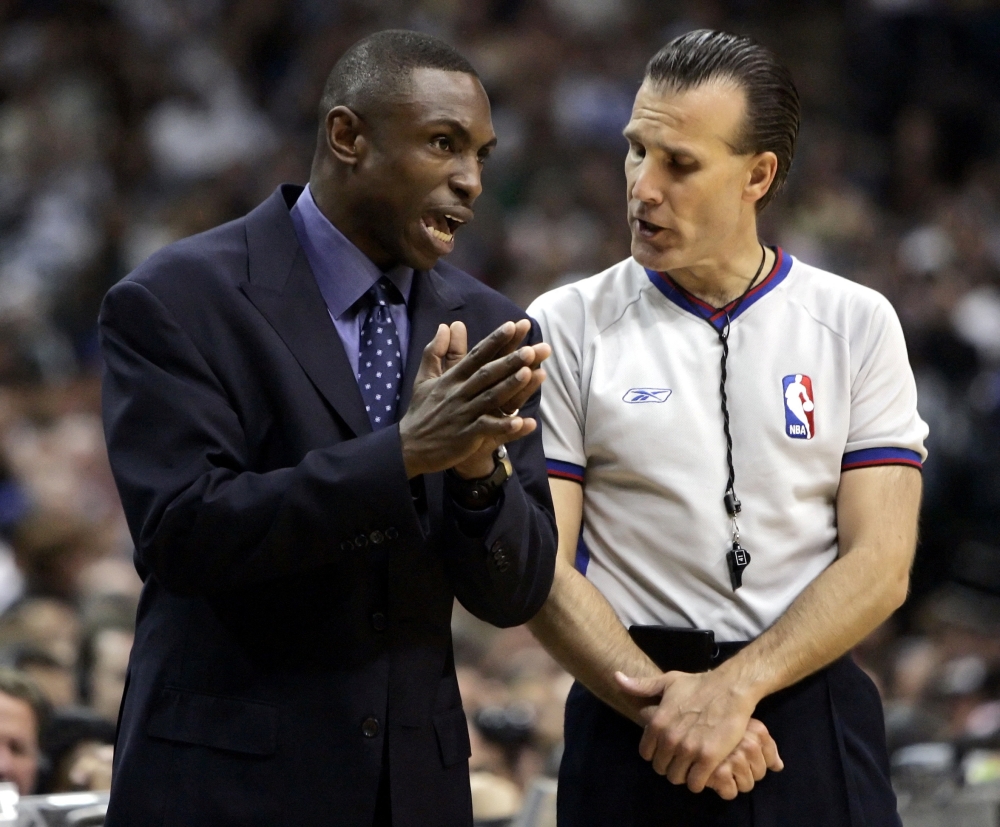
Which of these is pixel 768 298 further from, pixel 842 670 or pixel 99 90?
pixel 99 90

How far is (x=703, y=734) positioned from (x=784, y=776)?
0.24 meters

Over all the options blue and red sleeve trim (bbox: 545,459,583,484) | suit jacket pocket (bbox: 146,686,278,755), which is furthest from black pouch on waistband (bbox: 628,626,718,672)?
suit jacket pocket (bbox: 146,686,278,755)

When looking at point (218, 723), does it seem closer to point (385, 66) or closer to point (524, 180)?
point (385, 66)

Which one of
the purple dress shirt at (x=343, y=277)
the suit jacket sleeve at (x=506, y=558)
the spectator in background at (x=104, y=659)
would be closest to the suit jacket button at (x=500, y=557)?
the suit jacket sleeve at (x=506, y=558)

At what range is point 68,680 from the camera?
5.09m

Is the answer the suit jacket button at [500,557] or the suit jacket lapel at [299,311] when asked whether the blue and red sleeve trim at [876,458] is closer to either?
the suit jacket button at [500,557]

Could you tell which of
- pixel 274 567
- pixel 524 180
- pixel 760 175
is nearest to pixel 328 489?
pixel 274 567

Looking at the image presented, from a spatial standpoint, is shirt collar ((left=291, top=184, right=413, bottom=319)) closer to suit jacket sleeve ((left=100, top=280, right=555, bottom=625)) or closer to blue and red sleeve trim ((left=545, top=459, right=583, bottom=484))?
suit jacket sleeve ((left=100, top=280, right=555, bottom=625))

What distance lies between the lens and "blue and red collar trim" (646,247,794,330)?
9.71 ft

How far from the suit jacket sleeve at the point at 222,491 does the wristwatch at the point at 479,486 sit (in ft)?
0.09

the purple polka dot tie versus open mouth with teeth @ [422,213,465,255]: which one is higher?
open mouth with teeth @ [422,213,465,255]

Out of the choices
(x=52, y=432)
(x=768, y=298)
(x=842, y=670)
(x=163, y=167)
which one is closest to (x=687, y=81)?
(x=768, y=298)

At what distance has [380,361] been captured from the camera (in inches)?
102

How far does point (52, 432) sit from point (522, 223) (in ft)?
11.2
